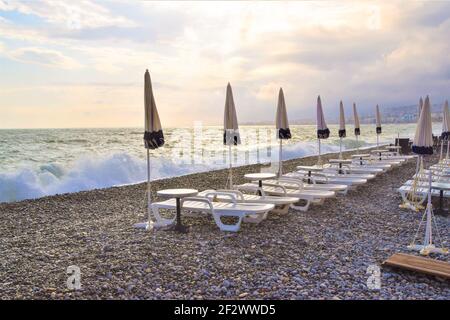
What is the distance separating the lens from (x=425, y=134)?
4.59 metres

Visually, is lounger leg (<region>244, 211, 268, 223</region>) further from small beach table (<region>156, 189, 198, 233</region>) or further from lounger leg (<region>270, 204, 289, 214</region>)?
small beach table (<region>156, 189, 198, 233</region>)

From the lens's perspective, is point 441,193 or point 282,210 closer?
point 282,210

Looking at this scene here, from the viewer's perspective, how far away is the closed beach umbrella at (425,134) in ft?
15.0

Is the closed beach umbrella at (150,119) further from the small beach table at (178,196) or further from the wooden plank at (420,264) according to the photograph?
the wooden plank at (420,264)

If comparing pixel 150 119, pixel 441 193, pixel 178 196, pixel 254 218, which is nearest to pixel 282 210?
pixel 254 218

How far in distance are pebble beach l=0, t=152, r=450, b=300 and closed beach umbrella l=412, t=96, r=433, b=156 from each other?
1207 millimetres

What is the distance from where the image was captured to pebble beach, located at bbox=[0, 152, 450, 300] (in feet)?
10.9

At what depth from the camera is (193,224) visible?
5.58 meters

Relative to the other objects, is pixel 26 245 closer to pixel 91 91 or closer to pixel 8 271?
pixel 8 271

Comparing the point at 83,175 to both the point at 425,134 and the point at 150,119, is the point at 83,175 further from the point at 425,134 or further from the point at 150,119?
the point at 425,134

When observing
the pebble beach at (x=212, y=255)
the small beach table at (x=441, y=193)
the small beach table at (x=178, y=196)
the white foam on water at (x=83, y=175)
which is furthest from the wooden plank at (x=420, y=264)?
the white foam on water at (x=83, y=175)

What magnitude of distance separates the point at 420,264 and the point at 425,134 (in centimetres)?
170
